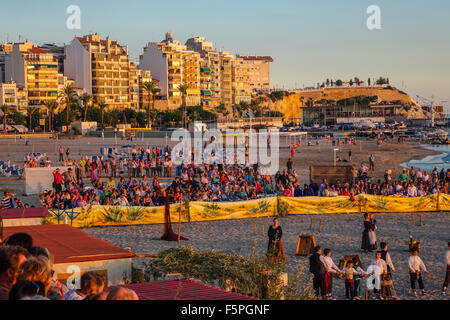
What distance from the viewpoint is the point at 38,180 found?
24312 mm

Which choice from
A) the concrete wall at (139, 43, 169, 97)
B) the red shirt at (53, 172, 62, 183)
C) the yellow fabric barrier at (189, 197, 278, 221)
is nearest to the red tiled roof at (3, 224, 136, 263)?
the yellow fabric barrier at (189, 197, 278, 221)

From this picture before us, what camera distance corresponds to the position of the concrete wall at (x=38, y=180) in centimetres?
2420

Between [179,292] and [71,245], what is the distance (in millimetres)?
3336

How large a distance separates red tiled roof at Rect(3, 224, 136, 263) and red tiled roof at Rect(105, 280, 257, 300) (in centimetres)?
154

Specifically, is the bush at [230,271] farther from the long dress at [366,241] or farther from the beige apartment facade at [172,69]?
the beige apartment facade at [172,69]

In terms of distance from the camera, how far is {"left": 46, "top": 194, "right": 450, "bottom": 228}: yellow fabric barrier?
1858 centimetres

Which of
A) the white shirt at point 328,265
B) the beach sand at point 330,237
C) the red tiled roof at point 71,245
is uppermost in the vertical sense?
the red tiled roof at point 71,245

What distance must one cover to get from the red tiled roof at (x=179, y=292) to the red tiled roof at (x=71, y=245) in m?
1.54

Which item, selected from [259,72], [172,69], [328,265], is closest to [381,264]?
[328,265]

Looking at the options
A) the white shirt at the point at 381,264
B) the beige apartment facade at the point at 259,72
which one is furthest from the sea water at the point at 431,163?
the beige apartment facade at the point at 259,72

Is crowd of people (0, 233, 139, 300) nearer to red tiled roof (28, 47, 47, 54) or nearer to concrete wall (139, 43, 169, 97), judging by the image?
red tiled roof (28, 47, 47, 54)

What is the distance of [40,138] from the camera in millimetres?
66938

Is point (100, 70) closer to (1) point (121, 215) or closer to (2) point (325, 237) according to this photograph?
(1) point (121, 215)
